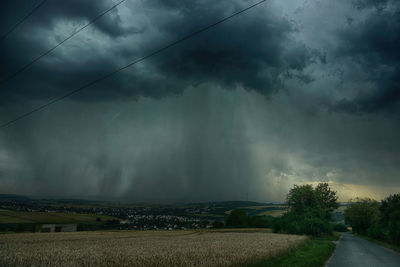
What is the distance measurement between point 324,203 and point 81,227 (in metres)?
86.1

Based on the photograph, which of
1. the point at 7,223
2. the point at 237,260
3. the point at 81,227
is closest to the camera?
the point at 237,260

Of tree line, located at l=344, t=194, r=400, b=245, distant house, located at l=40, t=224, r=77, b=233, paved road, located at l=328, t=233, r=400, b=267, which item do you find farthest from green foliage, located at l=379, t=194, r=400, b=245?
distant house, located at l=40, t=224, r=77, b=233

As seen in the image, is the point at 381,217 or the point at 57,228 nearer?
the point at 381,217

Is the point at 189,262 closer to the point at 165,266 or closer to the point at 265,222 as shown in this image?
the point at 165,266

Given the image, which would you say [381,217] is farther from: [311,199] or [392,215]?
[311,199]

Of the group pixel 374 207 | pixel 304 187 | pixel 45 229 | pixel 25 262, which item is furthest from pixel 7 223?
pixel 374 207

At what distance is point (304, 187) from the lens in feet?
310

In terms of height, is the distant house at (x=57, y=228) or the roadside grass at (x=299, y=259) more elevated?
the roadside grass at (x=299, y=259)

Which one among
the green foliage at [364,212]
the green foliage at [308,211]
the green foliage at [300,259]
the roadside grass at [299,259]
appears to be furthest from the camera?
the green foliage at [364,212]

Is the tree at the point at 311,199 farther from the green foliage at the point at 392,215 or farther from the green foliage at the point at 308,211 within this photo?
the green foliage at the point at 392,215

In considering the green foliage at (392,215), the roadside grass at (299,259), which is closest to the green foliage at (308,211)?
the green foliage at (392,215)

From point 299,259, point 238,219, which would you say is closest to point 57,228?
point 238,219

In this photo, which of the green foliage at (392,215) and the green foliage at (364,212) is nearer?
the green foliage at (392,215)

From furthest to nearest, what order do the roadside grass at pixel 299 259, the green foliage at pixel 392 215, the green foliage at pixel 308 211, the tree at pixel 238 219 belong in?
the tree at pixel 238 219, the green foliage at pixel 308 211, the green foliage at pixel 392 215, the roadside grass at pixel 299 259
